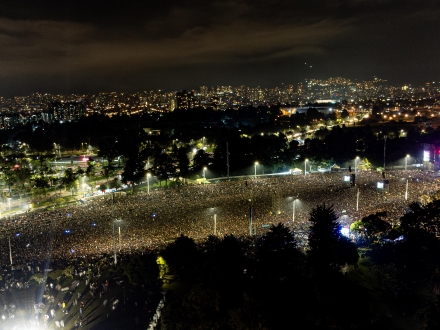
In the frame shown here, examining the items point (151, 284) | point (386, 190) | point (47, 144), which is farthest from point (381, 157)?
point (47, 144)

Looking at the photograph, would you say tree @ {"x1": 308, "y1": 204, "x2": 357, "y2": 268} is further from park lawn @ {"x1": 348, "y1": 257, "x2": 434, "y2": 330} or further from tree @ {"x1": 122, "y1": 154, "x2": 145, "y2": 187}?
tree @ {"x1": 122, "y1": 154, "x2": 145, "y2": 187}

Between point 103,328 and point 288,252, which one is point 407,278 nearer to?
point 288,252

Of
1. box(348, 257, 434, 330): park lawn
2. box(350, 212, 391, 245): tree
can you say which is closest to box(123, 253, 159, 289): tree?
box(348, 257, 434, 330): park lawn

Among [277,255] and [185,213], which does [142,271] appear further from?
[185,213]

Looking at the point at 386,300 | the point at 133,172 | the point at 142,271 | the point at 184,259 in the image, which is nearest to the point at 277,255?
the point at 184,259

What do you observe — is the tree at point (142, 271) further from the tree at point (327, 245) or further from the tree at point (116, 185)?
the tree at point (116, 185)
